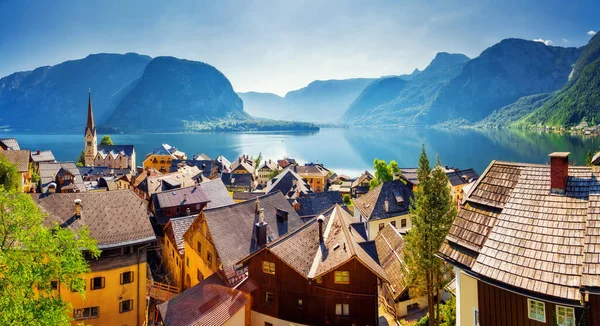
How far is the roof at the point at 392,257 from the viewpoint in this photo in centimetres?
2779

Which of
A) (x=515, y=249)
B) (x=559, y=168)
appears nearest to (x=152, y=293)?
(x=515, y=249)

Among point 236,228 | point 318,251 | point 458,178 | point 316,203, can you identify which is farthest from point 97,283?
point 458,178

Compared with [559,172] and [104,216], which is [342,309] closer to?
[559,172]

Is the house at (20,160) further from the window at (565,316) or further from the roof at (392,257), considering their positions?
the window at (565,316)

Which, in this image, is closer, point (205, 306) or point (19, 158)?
point (205, 306)

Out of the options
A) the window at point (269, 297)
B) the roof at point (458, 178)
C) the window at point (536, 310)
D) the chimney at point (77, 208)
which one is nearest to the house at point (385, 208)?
the window at point (269, 297)

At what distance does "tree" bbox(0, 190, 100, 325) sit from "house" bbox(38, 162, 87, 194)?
189 ft

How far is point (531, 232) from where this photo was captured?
42.6 ft

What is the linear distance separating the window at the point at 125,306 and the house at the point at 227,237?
5214 mm

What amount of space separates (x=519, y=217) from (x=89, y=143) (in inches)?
5716

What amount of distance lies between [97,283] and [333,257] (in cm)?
1652

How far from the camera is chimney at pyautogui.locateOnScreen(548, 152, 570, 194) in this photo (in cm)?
1347

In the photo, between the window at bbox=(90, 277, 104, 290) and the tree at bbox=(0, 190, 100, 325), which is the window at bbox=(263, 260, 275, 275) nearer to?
the tree at bbox=(0, 190, 100, 325)

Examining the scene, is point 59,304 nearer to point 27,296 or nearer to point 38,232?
point 27,296
